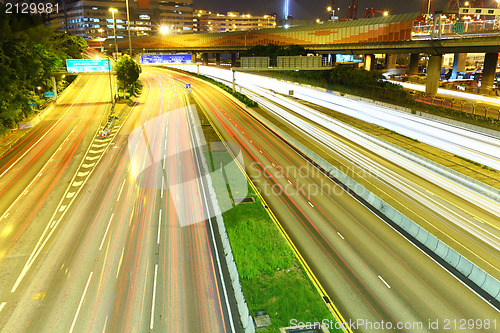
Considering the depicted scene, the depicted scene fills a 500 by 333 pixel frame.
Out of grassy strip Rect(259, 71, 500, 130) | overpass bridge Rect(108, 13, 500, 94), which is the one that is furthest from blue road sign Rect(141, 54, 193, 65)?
overpass bridge Rect(108, 13, 500, 94)

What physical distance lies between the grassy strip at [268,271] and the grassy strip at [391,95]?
36.9 meters

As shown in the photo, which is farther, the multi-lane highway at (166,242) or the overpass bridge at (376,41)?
the overpass bridge at (376,41)

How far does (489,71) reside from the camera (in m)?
73.1

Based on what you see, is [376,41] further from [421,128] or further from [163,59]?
[163,59]

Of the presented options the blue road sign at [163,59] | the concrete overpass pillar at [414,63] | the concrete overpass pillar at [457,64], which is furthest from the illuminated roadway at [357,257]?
the concrete overpass pillar at [457,64]

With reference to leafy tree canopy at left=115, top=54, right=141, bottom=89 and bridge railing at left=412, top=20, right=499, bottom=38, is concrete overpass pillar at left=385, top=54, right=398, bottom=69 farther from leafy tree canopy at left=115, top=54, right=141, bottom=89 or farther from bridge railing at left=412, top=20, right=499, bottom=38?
leafy tree canopy at left=115, top=54, right=141, bottom=89

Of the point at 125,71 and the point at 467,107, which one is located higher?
the point at 125,71

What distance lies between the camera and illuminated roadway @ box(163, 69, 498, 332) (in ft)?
63.3

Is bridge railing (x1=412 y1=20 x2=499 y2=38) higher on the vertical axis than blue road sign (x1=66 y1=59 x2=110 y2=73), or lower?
higher

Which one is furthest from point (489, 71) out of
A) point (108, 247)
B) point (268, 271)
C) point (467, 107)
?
point (108, 247)

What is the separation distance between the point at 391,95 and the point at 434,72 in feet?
38.6

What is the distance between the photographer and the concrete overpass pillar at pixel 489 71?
7212 cm

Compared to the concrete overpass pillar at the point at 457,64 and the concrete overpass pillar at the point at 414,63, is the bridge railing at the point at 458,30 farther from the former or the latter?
the concrete overpass pillar at the point at 457,64

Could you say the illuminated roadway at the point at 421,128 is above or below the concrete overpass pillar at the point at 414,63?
below
